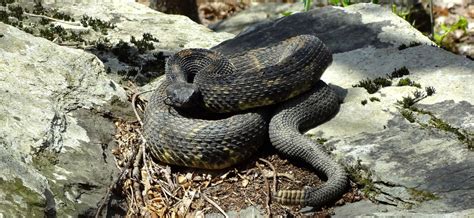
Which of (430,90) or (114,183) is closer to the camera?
(114,183)

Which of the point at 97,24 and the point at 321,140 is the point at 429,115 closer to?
the point at 321,140

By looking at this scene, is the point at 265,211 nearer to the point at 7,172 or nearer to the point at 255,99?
the point at 255,99

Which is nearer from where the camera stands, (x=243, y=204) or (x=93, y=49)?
(x=243, y=204)

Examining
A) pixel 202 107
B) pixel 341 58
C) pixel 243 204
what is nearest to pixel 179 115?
pixel 202 107

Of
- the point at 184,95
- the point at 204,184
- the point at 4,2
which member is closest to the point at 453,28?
the point at 184,95

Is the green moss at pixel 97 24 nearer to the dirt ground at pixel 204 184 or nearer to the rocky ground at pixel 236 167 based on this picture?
the rocky ground at pixel 236 167
